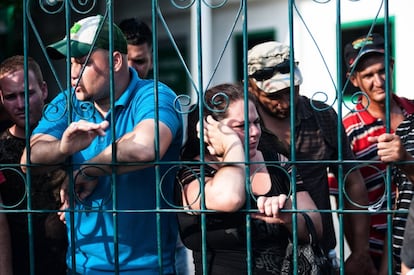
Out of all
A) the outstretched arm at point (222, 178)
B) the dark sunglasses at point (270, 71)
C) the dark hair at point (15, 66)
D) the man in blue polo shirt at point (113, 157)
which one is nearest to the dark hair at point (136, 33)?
the dark hair at point (15, 66)

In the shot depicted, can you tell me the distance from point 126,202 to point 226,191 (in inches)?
19.0

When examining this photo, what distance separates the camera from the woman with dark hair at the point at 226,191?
289 centimetres

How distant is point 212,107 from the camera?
10.0 feet

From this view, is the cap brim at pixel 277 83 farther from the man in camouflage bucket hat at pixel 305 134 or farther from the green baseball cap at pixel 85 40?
the green baseball cap at pixel 85 40

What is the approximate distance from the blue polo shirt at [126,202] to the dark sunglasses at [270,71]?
1.70 feet

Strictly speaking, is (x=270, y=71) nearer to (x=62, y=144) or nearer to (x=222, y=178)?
(x=222, y=178)

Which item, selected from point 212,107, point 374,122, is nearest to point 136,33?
point 374,122

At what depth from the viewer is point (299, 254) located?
2941 millimetres

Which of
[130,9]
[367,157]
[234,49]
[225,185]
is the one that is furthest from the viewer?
[130,9]

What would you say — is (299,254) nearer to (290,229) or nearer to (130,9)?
(290,229)

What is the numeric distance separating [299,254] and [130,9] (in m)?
5.41

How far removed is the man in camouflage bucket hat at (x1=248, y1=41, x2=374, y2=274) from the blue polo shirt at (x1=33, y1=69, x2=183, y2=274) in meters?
0.50

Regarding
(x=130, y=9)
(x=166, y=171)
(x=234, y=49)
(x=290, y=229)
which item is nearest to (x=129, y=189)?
(x=166, y=171)

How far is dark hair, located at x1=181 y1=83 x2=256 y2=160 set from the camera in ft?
9.85
